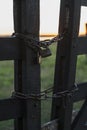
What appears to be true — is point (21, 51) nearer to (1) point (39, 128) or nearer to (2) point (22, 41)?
(2) point (22, 41)

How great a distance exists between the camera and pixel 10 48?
6.93 feet

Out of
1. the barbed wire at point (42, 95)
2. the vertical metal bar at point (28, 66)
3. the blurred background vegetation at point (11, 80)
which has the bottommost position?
the blurred background vegetation at point (11, 80)

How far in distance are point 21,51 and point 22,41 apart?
0.06 metres

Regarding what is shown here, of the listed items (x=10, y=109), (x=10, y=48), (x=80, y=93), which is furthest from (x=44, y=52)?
(x=80, y=93)

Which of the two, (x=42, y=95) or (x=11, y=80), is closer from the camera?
(x=42, y=95)

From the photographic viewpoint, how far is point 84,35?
2.65 metres

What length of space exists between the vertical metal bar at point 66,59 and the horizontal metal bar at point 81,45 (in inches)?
2.4

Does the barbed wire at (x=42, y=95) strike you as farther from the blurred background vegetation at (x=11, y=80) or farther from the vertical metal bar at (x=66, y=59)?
the blurred background vegetation at (x=11, y=80)

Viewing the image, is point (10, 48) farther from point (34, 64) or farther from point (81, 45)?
point (81, 45)

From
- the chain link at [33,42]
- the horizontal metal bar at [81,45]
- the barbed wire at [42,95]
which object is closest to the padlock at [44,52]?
the chain link at [33,42]

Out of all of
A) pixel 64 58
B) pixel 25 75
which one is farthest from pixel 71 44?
pixel 25 75

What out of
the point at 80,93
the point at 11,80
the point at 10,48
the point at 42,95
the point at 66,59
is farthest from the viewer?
the point at 11,80

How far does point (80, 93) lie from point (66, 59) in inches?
14.0

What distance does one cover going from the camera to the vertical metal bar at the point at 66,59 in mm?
2385
